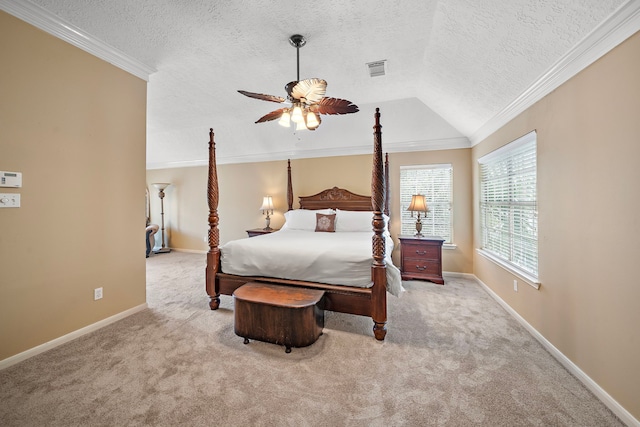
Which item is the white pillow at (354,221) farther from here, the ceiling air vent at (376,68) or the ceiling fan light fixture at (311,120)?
the ceiling fan light fixture at (311,120)

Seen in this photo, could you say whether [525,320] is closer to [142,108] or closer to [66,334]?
[66,334]

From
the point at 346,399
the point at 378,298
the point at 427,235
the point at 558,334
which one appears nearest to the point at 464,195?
the point at 427,235

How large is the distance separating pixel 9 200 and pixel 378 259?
291 centimetres

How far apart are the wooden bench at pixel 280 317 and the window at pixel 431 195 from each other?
2.88m

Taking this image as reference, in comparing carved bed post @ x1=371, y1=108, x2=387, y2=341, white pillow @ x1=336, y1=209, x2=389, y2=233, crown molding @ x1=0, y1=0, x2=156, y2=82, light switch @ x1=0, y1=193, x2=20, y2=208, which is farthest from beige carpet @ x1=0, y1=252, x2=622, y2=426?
crown molding @ x1=0, y1=0, x2=156, y2=82

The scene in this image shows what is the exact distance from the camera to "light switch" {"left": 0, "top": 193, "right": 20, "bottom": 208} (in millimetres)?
1831

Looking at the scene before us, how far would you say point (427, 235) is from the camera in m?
4.41

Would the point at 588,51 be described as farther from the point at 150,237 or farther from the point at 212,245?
the point at 150,237

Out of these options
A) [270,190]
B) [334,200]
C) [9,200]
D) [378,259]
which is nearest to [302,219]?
[334,200]

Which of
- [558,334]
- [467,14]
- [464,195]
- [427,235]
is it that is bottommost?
[558,334]

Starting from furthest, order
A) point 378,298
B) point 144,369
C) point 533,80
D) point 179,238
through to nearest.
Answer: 1. point 179,238
2. point 378,298
3. point 533,80
4. point 144,369

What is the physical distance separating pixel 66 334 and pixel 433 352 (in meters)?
3.13

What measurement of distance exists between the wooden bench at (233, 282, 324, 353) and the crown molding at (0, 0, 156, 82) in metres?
2.58

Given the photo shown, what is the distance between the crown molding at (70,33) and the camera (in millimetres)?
1865
